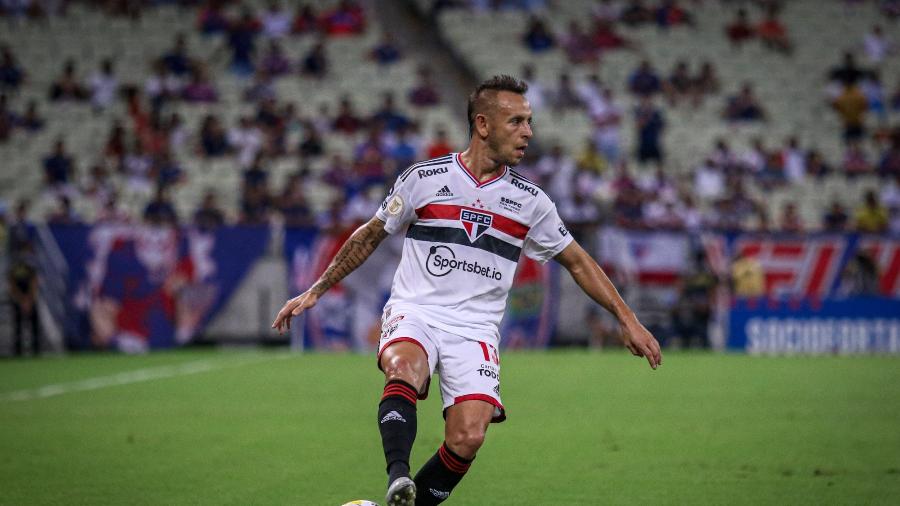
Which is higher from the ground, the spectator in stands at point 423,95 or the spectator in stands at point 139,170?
the spectator in stands at point 423,95

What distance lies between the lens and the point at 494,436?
10586 millimetres

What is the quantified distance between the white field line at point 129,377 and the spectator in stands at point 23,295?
3162 millimetres

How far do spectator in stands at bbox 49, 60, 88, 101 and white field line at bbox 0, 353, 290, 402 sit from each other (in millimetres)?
9464

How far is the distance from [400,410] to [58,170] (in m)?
20.0

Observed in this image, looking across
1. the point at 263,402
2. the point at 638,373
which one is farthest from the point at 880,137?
the point at 263,402

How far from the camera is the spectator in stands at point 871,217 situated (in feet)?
76.6

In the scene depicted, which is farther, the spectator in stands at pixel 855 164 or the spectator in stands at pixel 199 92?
the spectator in stands at pixel 199 92

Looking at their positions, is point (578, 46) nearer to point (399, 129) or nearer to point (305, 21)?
point (399, 129)

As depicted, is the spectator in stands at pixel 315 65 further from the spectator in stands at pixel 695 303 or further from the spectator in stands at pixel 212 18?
the spectator in stands at pixel 695 303

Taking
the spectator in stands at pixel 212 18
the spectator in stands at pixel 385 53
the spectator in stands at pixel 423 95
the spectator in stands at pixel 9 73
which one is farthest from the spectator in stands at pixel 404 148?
the spectator in stands at pixel 9 73

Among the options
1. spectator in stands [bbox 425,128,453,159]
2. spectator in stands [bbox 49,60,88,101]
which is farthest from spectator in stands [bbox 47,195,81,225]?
spectator in stands [bbox 425,128,453,159]

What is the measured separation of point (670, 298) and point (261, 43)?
1195 centimetres

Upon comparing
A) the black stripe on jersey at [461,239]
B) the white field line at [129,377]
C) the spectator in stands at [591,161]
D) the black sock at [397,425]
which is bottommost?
→ the white field line at [129,377]

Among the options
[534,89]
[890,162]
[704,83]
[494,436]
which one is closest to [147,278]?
[534,89]
